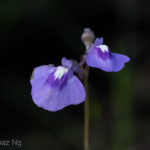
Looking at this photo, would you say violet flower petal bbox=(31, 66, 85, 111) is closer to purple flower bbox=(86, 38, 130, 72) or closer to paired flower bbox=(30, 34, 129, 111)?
paired flower bbox=(30, 34, 129, 111)

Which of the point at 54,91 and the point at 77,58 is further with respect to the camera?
the point at 77,58

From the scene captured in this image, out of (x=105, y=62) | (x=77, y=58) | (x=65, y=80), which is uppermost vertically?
(x=105, y=62)

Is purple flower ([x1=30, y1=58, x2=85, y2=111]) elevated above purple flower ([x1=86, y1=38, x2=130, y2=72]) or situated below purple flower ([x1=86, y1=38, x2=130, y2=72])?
below

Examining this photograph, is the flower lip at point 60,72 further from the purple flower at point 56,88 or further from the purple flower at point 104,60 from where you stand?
the purple flower at point 104,60

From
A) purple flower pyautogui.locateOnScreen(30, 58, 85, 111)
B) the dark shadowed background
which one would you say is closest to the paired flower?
purple flower pyautogui.locateOnScreen(30, 58, 85, 111)

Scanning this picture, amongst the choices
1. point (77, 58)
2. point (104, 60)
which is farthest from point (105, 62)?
point (77, 58)

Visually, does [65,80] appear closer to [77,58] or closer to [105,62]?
[105,62]
